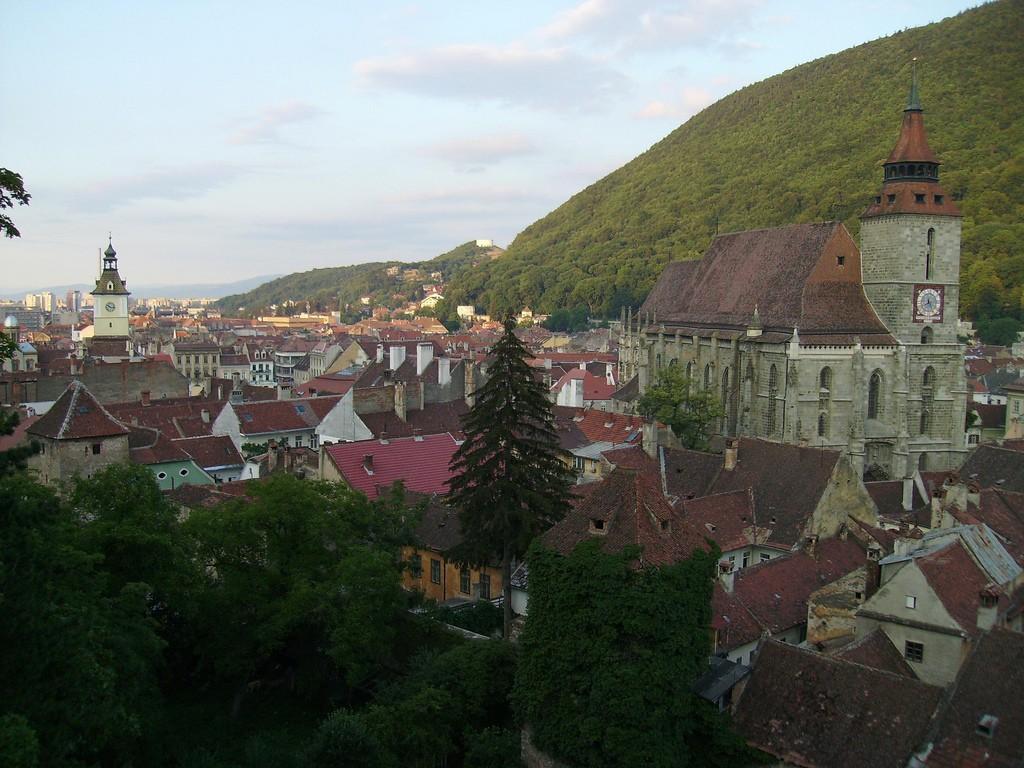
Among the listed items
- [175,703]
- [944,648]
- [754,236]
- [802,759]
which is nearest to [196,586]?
[175,703]

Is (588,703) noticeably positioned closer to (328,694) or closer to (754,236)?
(328,694)

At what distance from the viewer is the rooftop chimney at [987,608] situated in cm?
2280

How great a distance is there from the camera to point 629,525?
21.1m

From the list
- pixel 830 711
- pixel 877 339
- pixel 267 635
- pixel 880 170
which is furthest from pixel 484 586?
pixel 880 170

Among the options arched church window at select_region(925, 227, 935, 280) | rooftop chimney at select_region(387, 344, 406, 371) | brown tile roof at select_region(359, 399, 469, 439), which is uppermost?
arched church window at select_region(925, 227, 935, 280)

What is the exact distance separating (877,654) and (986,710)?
427cm

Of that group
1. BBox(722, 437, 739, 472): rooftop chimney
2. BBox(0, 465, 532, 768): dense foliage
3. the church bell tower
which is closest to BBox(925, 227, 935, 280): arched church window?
the church bell tower

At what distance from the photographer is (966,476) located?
39.5 metres

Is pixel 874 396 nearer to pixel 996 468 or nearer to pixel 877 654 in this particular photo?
pixel 996 468

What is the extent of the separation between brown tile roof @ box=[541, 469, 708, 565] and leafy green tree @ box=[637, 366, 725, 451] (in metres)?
28.9

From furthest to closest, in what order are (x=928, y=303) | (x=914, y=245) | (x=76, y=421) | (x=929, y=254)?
1. (x=928, y=303)
2. (x=929, y=254)
3. (x=914, y=245)
4. (x=76, y=421)

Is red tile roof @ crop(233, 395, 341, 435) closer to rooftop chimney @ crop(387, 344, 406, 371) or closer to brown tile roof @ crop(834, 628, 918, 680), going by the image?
rooftop chimney @ crop(387, 344, 406, 371)

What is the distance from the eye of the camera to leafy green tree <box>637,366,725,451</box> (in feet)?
169

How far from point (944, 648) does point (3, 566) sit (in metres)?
20.7
